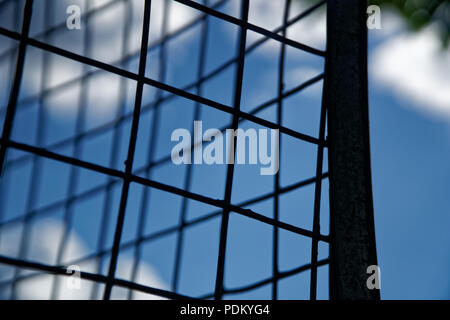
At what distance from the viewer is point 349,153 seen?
907 centimetres

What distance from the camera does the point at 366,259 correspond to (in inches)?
336

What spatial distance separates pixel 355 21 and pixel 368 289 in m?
4.04

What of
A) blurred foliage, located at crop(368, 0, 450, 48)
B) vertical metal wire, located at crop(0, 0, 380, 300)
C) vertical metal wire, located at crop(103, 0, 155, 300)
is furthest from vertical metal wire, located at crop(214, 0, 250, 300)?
→ blurred foliage, located at crop(368, 0, 450, 48)

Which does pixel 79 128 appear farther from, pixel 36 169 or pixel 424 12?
pixel 424 12

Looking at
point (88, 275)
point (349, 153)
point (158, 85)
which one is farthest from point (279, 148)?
point (88, 275)

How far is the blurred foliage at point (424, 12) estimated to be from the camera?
54.7 feet

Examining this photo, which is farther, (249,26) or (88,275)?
(249,26)

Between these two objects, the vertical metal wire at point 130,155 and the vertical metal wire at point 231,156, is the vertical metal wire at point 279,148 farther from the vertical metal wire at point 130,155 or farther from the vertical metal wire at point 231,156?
the vertical metal wire at point 130,155

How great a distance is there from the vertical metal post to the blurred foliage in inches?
293

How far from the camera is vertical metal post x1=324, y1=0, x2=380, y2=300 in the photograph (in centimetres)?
849

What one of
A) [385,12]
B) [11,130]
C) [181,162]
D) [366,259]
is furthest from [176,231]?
[385,12]

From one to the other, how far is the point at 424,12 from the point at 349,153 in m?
9.41

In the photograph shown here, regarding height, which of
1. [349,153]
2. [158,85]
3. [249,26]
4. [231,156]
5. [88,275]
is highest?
[249,26]

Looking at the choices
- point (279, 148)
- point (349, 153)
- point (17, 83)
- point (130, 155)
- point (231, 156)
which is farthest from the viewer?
point (279, 148)
